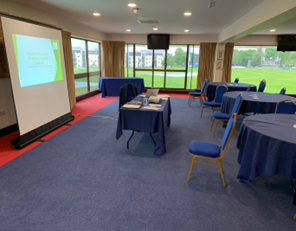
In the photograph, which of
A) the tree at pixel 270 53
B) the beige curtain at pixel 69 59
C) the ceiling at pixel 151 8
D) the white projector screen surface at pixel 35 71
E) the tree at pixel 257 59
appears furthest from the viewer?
the tree at pixel 257 59

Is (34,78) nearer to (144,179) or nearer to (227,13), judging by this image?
(144,179)

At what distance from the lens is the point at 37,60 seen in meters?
3.64

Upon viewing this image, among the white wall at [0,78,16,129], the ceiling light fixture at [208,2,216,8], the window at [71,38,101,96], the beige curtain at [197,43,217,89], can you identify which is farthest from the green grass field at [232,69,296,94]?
the white wall at [0,78,16,129]

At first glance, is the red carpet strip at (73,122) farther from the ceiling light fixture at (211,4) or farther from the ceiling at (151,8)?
the ceiling light fixture at (211,4)

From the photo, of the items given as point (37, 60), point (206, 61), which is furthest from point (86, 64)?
point (206, 61)

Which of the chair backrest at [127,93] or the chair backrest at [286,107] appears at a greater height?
the chair backrest at [127,93]

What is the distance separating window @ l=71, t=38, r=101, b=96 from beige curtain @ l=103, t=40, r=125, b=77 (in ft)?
1.06

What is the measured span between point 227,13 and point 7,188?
202 inches

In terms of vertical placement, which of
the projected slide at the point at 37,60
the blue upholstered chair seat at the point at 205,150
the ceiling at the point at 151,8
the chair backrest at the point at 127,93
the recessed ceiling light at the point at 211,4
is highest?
the ceiling at the point at 151,8

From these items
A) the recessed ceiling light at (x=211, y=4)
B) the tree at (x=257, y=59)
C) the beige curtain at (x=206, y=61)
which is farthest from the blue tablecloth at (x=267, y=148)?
the tree at (x=257, y=59)

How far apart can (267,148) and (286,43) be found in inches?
295

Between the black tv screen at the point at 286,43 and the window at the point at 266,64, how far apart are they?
27.8 inches

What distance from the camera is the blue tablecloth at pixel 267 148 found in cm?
192

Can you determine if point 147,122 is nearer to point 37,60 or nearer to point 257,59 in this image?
point 37,60
